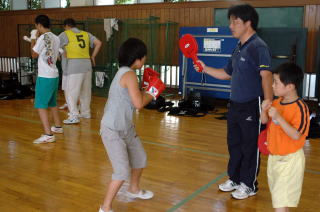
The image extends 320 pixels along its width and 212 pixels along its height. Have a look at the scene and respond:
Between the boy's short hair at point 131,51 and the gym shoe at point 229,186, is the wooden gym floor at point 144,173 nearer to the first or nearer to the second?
the gym shoe at point 229,186

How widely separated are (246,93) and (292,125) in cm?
72

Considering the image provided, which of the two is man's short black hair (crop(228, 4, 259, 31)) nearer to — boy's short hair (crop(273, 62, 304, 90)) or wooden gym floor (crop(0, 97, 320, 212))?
boy's short hair (crop(273, 62, 304, 90))

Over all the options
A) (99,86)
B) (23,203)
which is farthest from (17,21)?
(23,203)

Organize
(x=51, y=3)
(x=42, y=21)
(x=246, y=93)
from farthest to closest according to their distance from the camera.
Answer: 1. (x=51, y=3)
2. (x=42, y=21)
3. (x=246, y=93)

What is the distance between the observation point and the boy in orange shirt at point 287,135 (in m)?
2.09

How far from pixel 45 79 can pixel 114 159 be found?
2266 millimetres

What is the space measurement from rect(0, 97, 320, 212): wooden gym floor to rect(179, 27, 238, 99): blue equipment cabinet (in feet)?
5.19

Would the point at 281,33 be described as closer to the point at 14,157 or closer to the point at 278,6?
the point at 278,6

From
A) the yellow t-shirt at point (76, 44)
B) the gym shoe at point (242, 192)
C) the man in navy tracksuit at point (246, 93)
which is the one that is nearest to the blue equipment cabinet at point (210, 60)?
the yellow t-shirt at point (76, 44)

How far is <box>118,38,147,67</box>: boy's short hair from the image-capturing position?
7.97 feet

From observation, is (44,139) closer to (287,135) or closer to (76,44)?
(76,44)

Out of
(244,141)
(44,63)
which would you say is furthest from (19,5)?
(244,141)

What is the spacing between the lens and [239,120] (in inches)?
113

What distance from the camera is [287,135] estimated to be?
2162 mm
